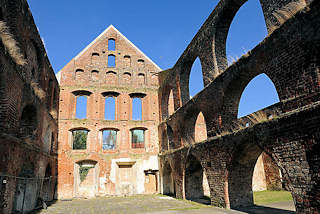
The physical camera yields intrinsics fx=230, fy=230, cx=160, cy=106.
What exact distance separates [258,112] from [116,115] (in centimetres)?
1259

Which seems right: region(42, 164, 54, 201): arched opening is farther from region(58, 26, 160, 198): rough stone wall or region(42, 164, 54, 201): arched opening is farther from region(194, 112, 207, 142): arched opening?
region(194, 112, 207, 142): arched opening

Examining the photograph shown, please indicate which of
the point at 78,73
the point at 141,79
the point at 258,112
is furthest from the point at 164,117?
the point at 258,112

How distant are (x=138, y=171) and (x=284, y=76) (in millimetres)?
13225

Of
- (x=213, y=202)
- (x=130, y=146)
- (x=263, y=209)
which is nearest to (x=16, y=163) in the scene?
(x=213, y=202)

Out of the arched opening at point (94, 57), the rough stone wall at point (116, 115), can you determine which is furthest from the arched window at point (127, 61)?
the arched opening at point (94, 57)

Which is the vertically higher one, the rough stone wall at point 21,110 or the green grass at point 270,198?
the rough stone wall at point 21,110

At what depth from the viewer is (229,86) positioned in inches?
369

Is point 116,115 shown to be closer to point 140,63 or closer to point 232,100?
point 140,63

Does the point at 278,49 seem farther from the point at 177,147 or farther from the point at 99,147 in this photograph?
the point at 99,147

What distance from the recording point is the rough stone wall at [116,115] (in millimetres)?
16812

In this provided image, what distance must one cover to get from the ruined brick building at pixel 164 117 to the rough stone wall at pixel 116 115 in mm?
79

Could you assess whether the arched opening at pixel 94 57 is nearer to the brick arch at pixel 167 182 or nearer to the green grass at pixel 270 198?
the brick arch at pixel 167 182

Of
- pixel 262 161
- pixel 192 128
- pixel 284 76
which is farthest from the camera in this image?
pixel 262 161

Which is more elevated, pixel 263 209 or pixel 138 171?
pixel 138 171
